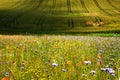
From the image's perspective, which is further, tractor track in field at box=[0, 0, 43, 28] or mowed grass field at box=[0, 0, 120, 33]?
tractor track in field at box=[0, 0, 43, 28]

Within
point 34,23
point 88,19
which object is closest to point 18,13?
point 34,23

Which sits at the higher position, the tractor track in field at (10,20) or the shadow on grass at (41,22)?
the tractor track in field at (10,20)

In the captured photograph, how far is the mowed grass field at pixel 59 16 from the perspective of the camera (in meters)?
49.0

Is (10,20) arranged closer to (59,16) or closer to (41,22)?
(41,22)

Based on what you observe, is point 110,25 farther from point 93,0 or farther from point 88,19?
point 93,0

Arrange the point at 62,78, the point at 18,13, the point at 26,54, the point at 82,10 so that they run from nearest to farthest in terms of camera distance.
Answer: the point at 62,78, the point at 26,54, the point at 18,13, the point at 82,10

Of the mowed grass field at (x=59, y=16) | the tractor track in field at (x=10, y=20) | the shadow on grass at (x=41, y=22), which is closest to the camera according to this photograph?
the shadow on grass at (x=41, y=22)

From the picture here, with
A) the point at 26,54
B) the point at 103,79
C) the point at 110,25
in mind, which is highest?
the point at 103,79

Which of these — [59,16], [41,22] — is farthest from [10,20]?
[59,16]

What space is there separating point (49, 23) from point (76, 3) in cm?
1813

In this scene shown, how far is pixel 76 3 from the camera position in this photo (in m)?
68.6

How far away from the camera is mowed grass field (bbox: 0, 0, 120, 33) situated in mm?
49044

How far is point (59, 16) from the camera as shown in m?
56.6

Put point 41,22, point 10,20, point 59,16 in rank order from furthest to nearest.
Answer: point 59,16 → point 41,22 → point 10,20
